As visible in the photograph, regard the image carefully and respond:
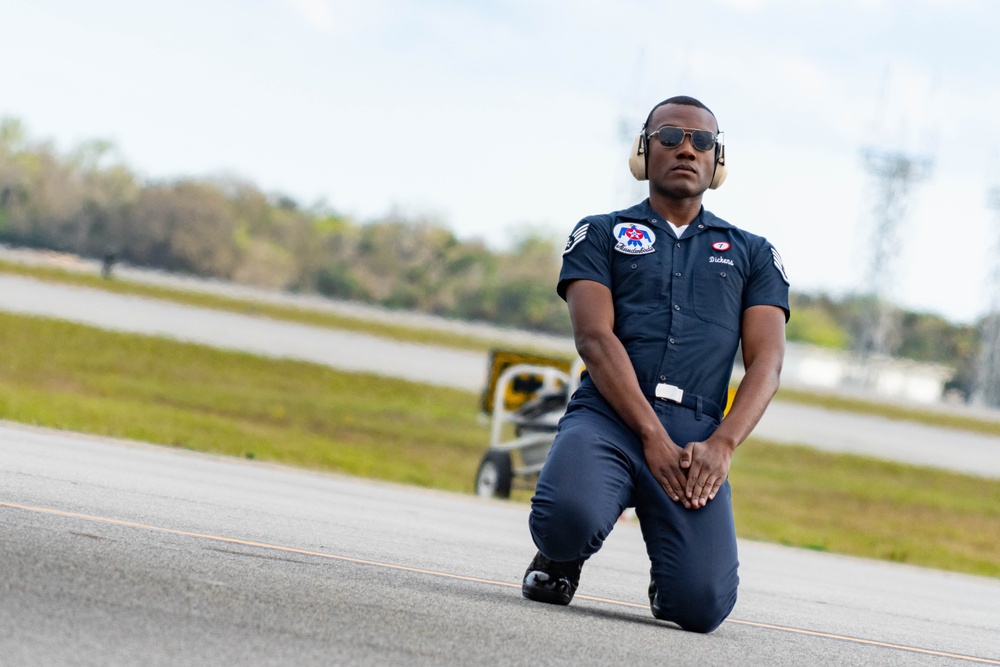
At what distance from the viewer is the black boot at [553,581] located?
18.9 ft

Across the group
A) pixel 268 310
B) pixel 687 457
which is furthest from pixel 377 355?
pixel 687 457

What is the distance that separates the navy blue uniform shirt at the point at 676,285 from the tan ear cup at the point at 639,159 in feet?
0.65

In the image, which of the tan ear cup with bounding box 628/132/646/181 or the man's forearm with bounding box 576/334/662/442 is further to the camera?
the tan ear cup with bounding box 628/132/646/181

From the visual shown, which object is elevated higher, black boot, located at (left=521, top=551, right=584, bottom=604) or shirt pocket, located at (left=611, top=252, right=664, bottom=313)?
shirt pocket, located at (left=611, top=252, right=664, bottom=313)

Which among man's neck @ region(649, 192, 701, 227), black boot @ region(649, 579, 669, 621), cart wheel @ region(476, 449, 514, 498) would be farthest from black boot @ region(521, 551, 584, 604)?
cart wheel @ region(476, 449, 514, 498)

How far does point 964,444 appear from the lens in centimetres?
4716

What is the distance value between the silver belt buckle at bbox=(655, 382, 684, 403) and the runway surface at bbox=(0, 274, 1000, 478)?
31.7 m

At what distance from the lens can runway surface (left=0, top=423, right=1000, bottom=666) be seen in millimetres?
4059

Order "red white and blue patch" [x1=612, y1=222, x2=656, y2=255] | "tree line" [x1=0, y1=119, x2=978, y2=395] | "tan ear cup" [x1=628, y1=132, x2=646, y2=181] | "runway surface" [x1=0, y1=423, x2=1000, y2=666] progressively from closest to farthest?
"runway surface" [x1=0, y1=423, x2=1000, y2=666] → "red white and blue patch" [x1=612, y1=222, x2=656, y2=255] → "tan ear cup" [x1=628, y1=132, x2=646, y2=181] → "tree line" [x1=0, y1=119, x2=978, y2=395]

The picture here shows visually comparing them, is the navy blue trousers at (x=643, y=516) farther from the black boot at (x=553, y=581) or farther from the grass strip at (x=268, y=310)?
the grass strip at (x=268, y=310)

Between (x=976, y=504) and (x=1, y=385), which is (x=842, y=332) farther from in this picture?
(x=1, y=385)

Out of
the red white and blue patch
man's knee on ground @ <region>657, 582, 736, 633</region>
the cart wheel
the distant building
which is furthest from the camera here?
the distant building

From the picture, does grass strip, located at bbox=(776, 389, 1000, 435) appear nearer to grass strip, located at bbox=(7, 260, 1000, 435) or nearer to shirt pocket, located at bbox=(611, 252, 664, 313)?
grass strip, located at bbox=(7, 260, 1000, 435)

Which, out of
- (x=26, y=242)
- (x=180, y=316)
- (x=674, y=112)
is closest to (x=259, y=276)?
(x=26, y=242)
